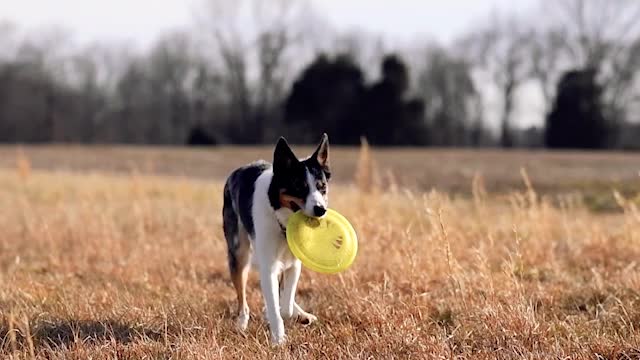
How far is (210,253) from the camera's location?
29.3ft

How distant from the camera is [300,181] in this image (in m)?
5.33

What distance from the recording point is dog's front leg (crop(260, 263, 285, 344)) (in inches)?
211

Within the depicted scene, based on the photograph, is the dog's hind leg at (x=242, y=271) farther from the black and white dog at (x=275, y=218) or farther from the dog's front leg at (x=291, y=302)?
the dog's front leg at (x=291, y=302)

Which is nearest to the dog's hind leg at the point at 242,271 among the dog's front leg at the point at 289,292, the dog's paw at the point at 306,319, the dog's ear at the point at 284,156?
the dog's front leg at the point at 289,292

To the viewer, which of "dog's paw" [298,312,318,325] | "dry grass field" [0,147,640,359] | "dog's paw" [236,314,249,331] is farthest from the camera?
"dog's paw" [298,312,318,325]

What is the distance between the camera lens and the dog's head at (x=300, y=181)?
206 inches

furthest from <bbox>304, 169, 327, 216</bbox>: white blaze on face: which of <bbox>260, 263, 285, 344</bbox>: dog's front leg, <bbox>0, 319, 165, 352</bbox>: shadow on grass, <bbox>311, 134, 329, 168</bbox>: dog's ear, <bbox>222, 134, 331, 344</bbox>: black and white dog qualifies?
<bbox>0, 319, 165, 352</bbox>: shadow on grass

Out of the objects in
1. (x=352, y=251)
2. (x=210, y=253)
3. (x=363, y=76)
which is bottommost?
(x=210, y=253)

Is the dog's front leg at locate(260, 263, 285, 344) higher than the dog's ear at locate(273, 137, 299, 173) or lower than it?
lower

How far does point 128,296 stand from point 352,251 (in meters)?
2.06

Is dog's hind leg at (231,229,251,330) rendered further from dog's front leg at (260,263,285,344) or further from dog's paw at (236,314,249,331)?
dog's front leg at (260,263,285,344)

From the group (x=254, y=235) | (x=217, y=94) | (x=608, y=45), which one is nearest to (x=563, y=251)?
(x=254, y=235)

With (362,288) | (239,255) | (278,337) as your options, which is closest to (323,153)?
(239,255)

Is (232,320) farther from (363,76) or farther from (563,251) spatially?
(363,76)
